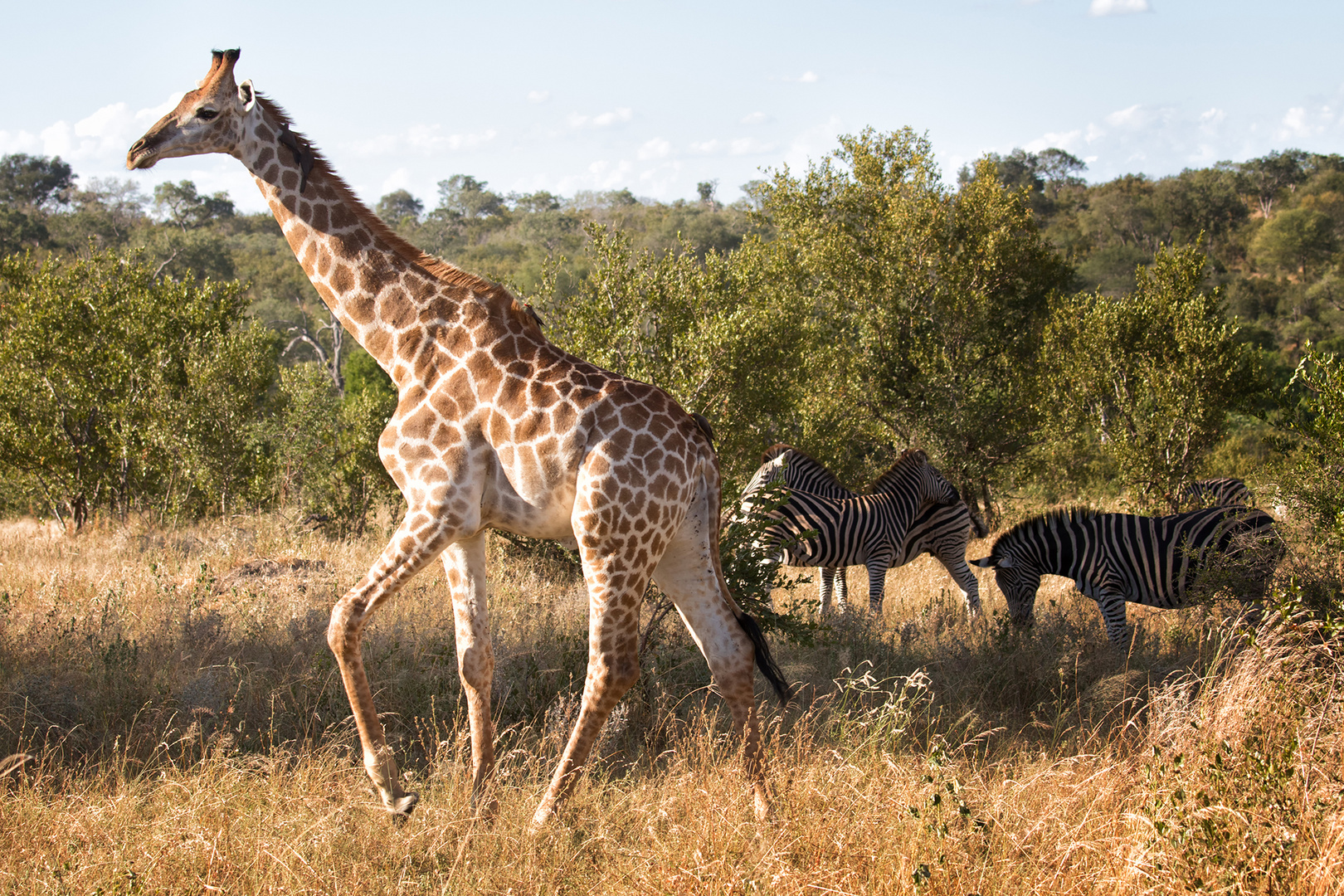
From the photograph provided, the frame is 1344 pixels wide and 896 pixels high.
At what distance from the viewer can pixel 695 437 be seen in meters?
4.59

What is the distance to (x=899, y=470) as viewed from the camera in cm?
1034

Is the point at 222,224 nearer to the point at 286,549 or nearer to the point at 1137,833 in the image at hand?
the point at 286,549

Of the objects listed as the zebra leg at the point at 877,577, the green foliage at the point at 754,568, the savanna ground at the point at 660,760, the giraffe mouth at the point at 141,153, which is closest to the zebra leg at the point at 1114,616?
the savanna ground at the point at 660,760

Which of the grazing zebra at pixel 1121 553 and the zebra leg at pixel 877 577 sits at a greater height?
the grazing zebra at pixel 1121 553

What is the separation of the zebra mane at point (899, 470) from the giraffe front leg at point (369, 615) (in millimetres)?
6794

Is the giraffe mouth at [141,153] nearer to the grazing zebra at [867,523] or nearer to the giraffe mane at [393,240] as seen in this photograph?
the giraffe mane at [393,240]

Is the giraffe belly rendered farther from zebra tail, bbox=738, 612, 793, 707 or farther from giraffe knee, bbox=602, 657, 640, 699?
zebra tail, bbox=738, 612, 793, 707

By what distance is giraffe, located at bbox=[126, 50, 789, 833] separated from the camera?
425cm

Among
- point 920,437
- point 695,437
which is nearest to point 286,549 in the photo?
point 695,437

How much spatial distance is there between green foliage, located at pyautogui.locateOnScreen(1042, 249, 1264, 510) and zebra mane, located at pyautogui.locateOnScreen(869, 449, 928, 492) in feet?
16.9

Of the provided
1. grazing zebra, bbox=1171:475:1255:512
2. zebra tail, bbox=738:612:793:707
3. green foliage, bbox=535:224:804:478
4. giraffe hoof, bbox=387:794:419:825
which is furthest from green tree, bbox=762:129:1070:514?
giraffe hoof, bbox=387:794:419:825

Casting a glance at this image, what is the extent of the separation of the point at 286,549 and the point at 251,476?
3.29 m

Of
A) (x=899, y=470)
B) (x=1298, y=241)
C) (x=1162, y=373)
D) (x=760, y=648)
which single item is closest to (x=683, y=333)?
(x=899, y=470)

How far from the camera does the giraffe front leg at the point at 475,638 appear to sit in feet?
15.1
